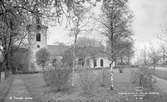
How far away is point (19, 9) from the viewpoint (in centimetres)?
573

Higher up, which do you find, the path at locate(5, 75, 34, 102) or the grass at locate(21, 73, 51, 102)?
the path at locate(5, 75, 34, 102)

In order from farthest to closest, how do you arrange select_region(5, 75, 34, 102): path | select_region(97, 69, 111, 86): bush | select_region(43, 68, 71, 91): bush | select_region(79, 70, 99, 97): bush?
select_region(97, 69, 111, 86): bush, select_region(43, 68, 71, 91): bush, select_region(79, 70, 99, 97): bush, select_region(5, 75, 34, 102): path

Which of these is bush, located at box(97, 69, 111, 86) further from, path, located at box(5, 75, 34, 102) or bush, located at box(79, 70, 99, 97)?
path, located at box(5, 75, 34, 102)

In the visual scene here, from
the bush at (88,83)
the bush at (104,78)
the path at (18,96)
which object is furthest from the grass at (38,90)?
the bush at (104,78)

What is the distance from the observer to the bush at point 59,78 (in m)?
10.9

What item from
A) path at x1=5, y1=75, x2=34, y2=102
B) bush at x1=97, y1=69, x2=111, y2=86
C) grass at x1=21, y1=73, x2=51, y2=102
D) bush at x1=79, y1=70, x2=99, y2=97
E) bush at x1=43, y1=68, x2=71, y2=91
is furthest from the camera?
bush at x1=97, y1=69, x2=111, y2=86

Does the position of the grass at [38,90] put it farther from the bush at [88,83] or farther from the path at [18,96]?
the bush at [88,83]

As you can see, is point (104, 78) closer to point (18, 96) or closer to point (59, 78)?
point (59, 78)

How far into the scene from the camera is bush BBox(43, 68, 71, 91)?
10945 millimetres

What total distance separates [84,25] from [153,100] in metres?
8.16

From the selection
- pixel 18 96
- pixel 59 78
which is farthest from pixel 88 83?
pixel 18 96

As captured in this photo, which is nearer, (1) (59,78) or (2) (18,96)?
(2) (18,96)

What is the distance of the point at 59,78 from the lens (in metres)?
11.0

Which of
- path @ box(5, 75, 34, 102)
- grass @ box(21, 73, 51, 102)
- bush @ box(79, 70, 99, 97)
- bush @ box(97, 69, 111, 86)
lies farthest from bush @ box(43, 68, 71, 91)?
bush @ box(97, 69, 111, 86)
